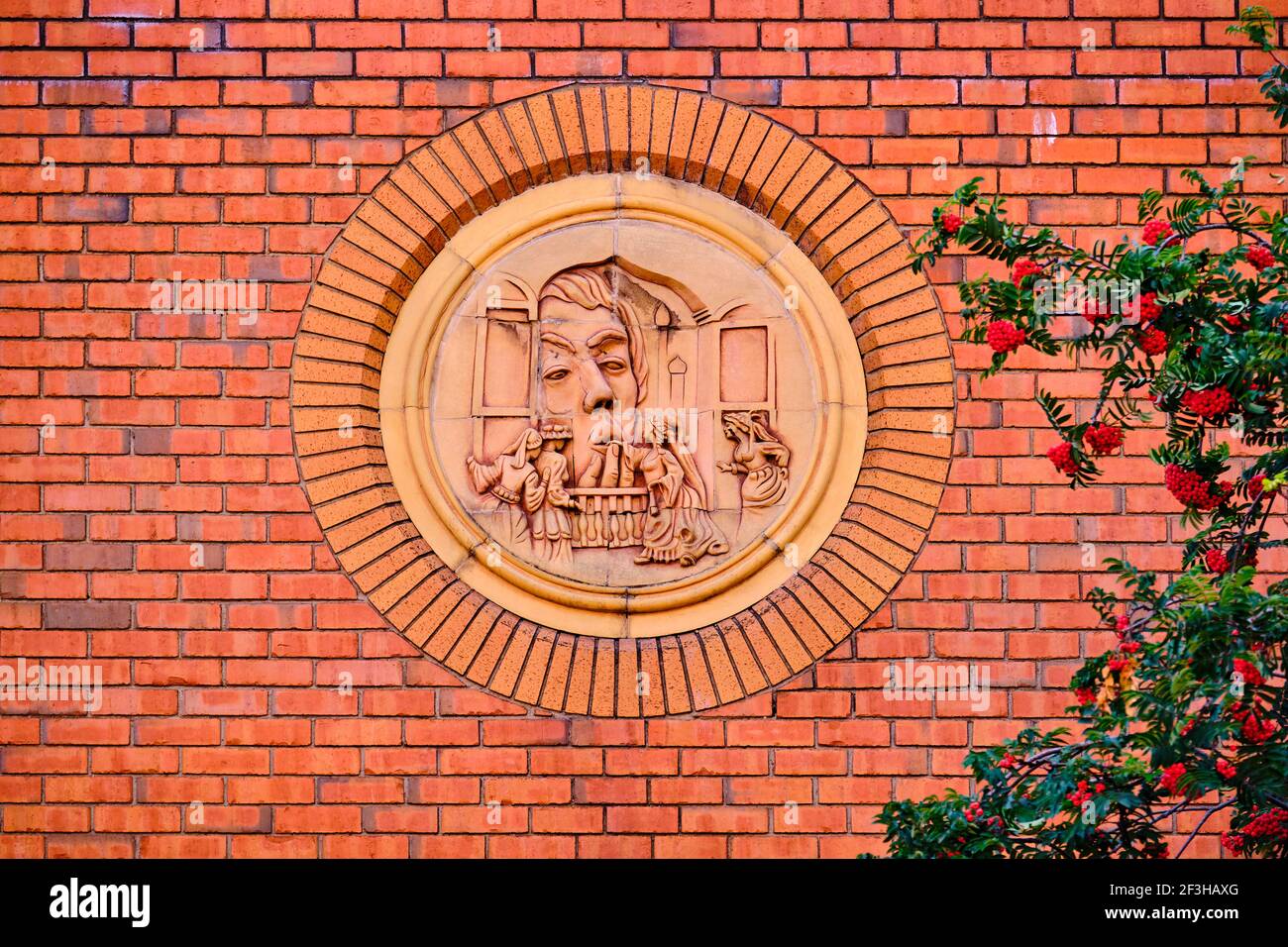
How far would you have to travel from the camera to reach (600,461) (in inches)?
218

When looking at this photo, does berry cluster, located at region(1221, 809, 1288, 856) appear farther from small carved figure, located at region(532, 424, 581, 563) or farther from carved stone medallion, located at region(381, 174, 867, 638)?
small carved figure, located at region(532, 424, 581, 563)

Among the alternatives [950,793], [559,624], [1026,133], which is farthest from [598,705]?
[1026,133]

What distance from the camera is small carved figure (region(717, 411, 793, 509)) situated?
5551mm

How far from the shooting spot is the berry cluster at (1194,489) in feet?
12.8

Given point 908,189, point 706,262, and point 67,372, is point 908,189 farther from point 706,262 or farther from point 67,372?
point 67,372

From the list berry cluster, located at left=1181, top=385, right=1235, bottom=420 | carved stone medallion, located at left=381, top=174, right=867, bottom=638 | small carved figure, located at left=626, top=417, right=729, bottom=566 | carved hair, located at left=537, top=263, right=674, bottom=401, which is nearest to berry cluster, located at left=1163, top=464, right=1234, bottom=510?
berry cluster, located at left=1181, top=385, right=1235, bottom=420

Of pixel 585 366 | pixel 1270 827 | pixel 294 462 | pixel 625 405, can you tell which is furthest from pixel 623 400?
pixel 1270 827

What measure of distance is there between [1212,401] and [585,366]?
2370 mm

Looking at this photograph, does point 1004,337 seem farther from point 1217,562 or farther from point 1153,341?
A: point 1217,562

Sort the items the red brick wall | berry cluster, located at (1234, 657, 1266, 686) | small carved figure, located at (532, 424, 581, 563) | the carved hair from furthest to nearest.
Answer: the carved hair < small carved figure, located at (532, 424, 581, 563) < the red brick wall < berry cluster, located at (1234, 657, 1266, 686)

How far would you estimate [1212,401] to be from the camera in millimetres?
3764

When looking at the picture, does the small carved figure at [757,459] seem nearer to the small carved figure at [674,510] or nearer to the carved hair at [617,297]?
the small carved figure at [674,510]

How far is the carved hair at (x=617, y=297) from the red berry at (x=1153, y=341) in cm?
207

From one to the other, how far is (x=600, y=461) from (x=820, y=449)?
75 cm
